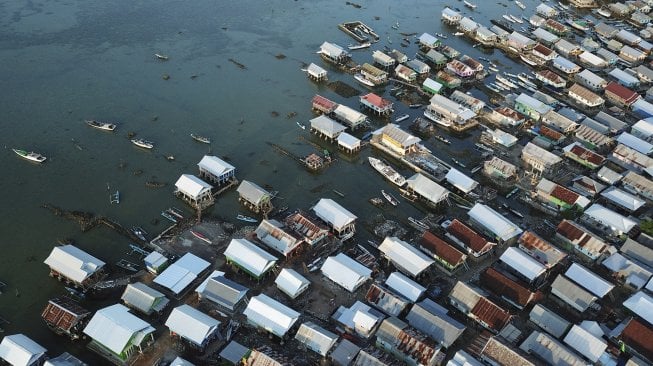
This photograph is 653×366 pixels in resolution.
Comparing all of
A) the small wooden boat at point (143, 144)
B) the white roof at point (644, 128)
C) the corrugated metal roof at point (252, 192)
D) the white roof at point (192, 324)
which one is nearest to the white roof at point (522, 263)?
the corrugated metal roof at point (252, 192)

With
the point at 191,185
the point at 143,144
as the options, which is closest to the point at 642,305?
the point at 191,185

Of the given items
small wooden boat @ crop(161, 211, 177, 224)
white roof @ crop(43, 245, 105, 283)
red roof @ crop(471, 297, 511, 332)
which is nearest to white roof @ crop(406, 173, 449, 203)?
red roof @ crop(471, 297, 511, 332)

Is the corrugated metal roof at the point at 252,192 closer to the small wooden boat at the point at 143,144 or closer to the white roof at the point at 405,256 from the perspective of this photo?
the white roof at the point at 405,256

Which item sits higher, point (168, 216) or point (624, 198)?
point (624, 198)

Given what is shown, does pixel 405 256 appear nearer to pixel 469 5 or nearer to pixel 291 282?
pixel 291 282

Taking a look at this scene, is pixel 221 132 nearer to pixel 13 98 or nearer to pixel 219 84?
pixel 219 84

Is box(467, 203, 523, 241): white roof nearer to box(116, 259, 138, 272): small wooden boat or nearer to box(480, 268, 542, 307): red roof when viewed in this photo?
box(480, 268, 542, 307): red roof
